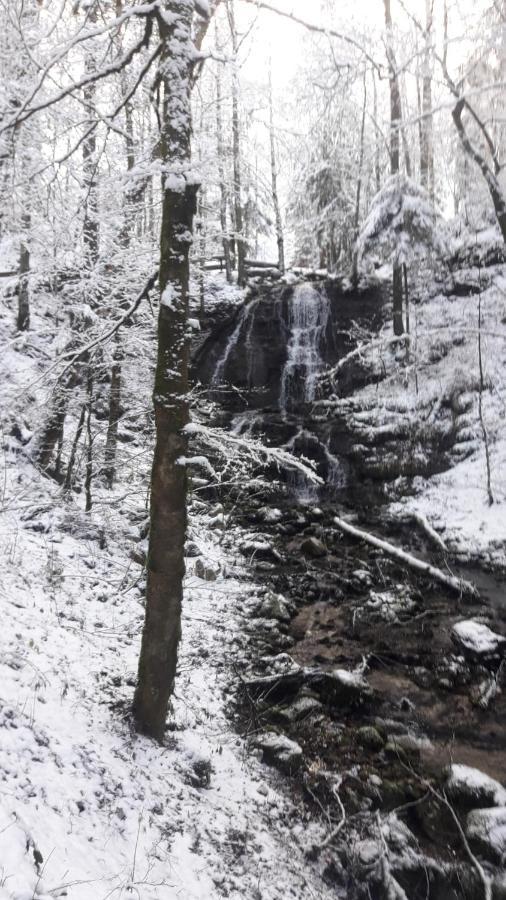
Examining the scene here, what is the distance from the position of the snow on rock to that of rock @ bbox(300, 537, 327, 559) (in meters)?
6.69

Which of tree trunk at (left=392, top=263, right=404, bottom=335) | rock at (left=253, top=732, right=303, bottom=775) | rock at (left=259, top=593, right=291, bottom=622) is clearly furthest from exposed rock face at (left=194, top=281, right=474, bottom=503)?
rock at (left=253, top=732, right=303, bottom=775)

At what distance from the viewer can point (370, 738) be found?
5902mm

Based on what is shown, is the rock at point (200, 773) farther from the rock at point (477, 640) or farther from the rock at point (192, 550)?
the rock at point (192, 550)

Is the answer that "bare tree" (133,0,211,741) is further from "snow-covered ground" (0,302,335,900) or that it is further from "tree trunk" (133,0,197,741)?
"snow-covered ground" (0,302,335,900)

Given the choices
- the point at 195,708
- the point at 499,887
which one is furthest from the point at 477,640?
the point at 195,708

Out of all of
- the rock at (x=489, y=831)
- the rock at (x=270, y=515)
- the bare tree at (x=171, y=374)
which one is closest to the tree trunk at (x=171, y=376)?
the bare tree at (x=171, y=374)

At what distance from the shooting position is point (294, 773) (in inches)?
210

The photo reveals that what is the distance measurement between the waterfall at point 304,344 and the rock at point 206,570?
10.5m

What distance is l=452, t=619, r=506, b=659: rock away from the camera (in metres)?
7.67

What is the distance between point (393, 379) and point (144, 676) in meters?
15.9

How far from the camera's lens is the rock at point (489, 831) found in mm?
4410

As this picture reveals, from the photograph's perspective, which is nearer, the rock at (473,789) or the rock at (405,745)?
the rock at (473,789)

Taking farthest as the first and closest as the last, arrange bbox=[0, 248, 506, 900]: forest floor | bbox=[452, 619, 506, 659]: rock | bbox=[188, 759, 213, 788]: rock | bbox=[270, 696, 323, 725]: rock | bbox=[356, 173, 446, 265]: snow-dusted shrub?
bbox=[356, 173, 446, 265]: snow-dusted shrub → bbox=[452, 619, 506, 659]: rock → bbox=[270, 696, 323, 725]: rock → bbox=[188, 759, 213, 788]: rock → bbox=[0, 248, 506, 900]: forest floor

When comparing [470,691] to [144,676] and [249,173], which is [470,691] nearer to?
[144,676]
